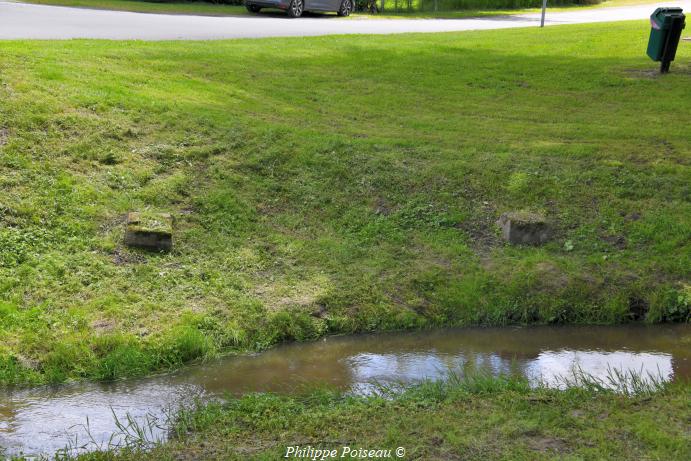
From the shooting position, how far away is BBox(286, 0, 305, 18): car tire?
976 inches

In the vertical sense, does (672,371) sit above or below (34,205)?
below

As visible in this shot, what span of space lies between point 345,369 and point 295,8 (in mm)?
19576

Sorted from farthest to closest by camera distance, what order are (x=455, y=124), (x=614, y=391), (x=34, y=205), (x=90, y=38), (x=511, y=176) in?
(x=90, y=38) → (x=455, y=124) → (x=511, y=176) → (x=34, y=205) → (x=614, y=391)

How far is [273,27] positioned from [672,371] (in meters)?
15.3

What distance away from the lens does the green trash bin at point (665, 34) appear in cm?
1500

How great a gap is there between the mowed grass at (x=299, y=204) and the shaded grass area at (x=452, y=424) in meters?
1.52

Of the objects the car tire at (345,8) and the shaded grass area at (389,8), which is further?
the car tire at (345,8)

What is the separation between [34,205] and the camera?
8766 mm

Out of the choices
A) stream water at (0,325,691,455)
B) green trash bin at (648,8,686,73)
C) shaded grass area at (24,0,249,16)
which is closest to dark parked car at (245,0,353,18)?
shaded grass area at (24,0,249,16)

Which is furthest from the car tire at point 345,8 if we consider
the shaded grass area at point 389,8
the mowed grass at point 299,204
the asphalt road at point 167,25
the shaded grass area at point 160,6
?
the mowed grass at point 299,204

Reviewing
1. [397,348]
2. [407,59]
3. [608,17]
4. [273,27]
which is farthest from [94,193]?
[608,17]

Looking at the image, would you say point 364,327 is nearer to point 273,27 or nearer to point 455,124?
point 455,124

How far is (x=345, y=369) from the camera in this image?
22.8 ft

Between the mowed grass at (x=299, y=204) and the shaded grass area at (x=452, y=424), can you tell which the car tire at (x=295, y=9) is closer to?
the mowed grass at (x=299, y=204)
